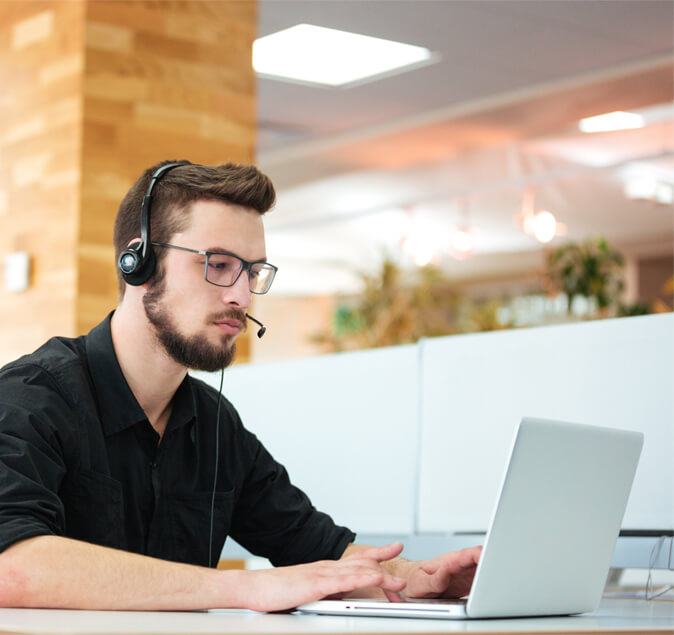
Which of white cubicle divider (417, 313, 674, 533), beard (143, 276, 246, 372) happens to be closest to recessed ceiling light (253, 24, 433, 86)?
white cubicle divider (417, 313, 674, 533)

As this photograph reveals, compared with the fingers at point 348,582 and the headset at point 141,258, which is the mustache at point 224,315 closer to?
the headset at point 141,258

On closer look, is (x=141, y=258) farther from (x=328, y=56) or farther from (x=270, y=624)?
(x=328, y=56)

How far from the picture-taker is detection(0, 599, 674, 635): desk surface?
90 centimetres

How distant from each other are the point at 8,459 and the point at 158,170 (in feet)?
1.81

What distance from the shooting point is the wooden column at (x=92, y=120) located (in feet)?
12.1

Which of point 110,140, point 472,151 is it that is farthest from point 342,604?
point 472,151

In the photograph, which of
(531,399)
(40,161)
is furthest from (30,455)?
(40,161)

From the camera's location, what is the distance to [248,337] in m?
4.02

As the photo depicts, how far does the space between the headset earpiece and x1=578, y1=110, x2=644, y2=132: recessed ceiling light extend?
537 centimetres

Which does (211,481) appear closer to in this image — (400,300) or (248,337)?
(248,337)

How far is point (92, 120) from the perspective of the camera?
3695mm

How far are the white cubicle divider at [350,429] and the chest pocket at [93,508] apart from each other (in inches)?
41.7

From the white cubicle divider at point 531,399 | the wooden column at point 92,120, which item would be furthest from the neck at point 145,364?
the wooden column at point 92,120

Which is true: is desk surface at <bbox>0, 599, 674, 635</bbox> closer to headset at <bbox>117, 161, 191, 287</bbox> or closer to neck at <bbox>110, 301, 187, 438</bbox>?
neck at <bbox>110, 301, 187, 438</bbox>
